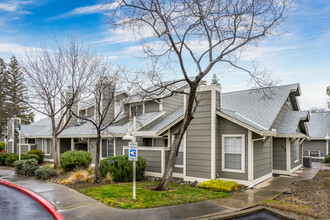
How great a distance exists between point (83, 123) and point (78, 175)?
11.2 metres

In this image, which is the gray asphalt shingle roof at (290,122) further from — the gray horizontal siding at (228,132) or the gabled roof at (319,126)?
the gabled roof at (319,126)

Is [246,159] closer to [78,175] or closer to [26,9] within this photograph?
[78,175]

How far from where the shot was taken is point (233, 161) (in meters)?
11.6

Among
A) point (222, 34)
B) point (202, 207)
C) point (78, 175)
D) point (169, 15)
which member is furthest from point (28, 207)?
point (222, 34)

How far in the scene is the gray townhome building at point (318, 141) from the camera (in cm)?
2430

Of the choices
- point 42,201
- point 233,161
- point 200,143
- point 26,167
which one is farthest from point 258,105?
point 26,167

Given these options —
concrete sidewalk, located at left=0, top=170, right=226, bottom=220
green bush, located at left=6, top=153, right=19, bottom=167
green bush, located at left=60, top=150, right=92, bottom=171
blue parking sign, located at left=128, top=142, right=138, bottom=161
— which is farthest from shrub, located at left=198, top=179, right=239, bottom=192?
green bush, located at left=6, top=153, right=19, bottom=167

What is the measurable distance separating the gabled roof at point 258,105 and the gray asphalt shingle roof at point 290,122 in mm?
1273

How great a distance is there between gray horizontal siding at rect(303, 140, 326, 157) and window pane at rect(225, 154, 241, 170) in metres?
17.8

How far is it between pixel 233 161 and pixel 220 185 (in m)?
1.59

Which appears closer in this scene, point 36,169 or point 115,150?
point 36,169

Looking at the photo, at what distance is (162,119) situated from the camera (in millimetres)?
17750

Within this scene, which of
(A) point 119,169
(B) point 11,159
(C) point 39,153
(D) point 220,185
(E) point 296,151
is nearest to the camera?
(D) point 220,185

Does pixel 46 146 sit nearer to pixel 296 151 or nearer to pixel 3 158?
pixel 3 158
